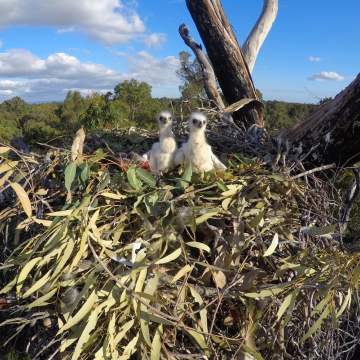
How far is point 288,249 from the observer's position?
192 centimetres

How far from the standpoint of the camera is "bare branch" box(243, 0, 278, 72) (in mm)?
3924

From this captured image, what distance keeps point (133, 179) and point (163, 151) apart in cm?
50

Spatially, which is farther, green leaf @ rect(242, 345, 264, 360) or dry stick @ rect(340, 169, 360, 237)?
dry stick @ rect(340, 169, 360, 237)

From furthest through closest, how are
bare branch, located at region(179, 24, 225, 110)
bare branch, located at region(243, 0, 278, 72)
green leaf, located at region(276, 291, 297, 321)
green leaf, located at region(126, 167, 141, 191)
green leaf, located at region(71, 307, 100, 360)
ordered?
bare branch, located at region(243, 0, 278, 72)
bare branch, located at region(179, 24, 225, 110)
green leaf, located at region(126, 167, 141, 191)
green leaf, located at region(276, 291, 297, 321)
green leaf, located at region(71, 307, 100, 360)

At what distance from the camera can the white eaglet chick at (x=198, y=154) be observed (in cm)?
222

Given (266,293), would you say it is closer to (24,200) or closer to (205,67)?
(24,200)

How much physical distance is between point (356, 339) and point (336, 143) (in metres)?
1.04

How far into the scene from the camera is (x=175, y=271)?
5.72 feet

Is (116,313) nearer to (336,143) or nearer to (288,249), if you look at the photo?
(288,249)

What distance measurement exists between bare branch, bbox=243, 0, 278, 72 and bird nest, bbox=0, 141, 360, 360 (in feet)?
7.29

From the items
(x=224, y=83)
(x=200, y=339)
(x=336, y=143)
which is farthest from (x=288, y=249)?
(x=224, y=83)

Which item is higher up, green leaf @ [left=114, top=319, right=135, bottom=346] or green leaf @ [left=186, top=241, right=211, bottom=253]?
green leaf @ [left=186, top=241, right=211, bottom=253]

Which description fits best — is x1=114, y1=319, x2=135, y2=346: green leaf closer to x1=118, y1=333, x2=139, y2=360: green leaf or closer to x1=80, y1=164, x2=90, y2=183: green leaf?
x1=118, y1=333, x2=139, y2=360: green leaf

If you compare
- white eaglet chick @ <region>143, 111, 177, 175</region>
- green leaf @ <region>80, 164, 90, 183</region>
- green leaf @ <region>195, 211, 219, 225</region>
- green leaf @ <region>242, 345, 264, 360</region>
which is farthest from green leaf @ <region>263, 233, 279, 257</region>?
green leaf @ <region>80, 164, 90, 183</region>
